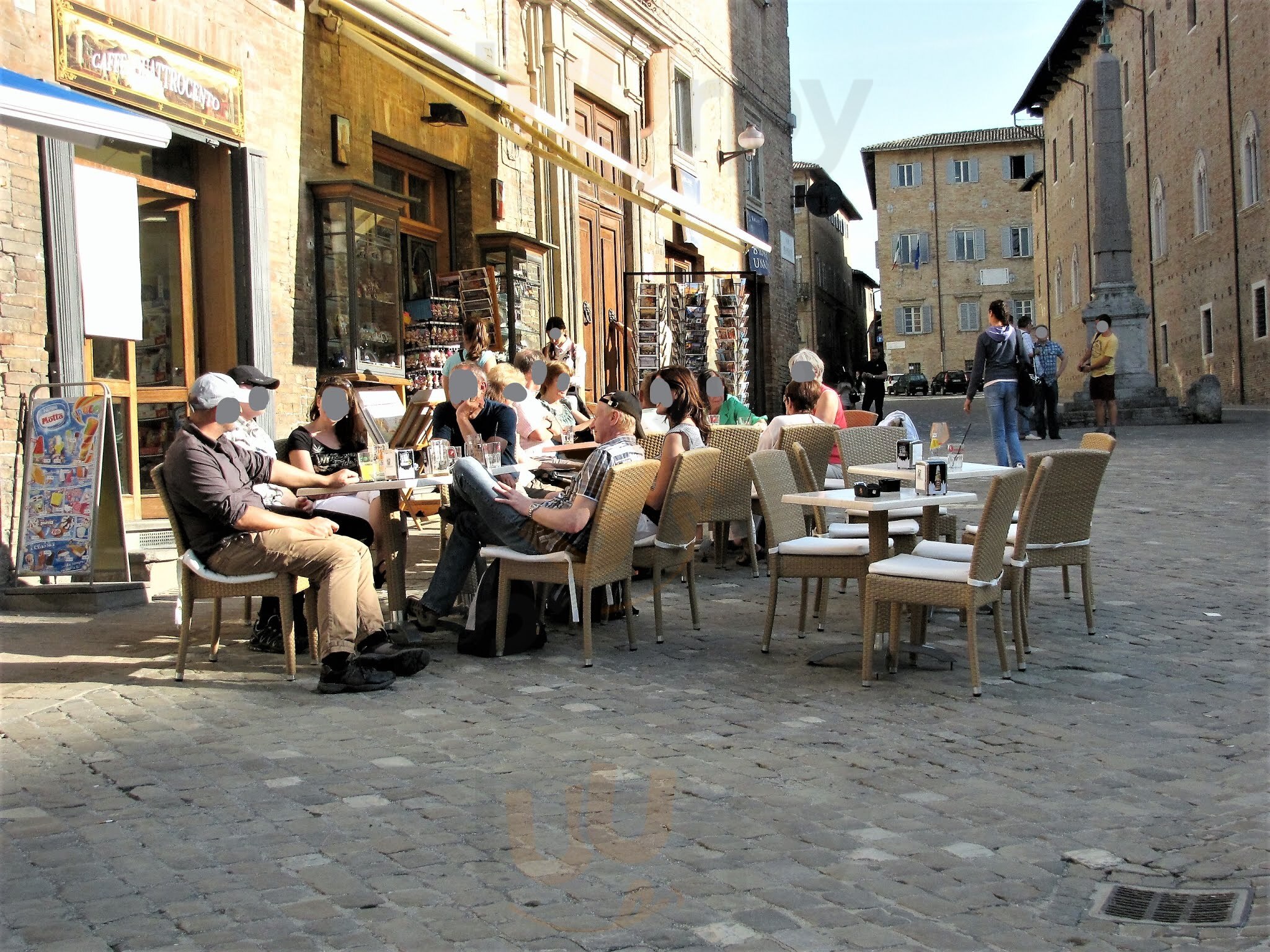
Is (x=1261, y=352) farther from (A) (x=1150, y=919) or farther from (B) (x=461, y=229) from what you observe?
(A) (x=1150, y=919)

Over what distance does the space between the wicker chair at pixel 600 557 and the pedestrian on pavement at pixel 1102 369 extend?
13.8 m

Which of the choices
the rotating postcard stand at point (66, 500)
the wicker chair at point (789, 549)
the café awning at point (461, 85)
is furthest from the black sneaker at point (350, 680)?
the café awning at point (461, 85)

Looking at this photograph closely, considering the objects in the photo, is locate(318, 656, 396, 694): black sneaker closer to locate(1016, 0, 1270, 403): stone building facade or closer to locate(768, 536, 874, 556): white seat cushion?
locate(768, 536, 874, 556): white seat cushion

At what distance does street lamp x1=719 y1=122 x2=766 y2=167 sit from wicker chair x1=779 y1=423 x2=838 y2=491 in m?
12.4

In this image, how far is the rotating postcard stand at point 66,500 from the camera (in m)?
7.74

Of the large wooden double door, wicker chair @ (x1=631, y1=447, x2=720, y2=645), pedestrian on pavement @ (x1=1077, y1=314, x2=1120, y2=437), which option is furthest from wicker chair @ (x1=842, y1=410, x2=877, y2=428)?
pedestrian on pavement @ (x1=1077, y1=314, x2=1120, y2=437)

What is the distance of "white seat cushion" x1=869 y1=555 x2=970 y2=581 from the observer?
548 cm

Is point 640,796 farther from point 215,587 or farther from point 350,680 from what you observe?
point 215,587

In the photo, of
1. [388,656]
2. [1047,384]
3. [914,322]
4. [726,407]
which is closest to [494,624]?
[388,656]

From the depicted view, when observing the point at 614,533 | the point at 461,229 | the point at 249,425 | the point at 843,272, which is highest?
the point at 843,272

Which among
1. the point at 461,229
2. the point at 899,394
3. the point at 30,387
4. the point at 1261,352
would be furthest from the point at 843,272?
the point at 30,387

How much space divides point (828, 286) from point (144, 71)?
54040mm

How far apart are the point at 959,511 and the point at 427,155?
6.41m

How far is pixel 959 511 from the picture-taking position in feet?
38.5
